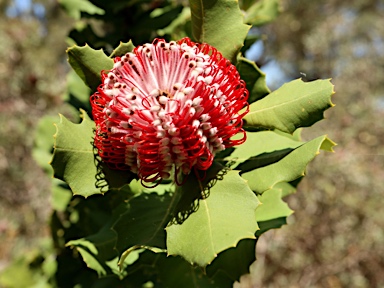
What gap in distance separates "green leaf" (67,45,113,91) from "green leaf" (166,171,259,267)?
53 centimetres

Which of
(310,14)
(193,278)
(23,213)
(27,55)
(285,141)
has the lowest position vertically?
(310,14)

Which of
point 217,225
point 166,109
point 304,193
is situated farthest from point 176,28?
point 304,193

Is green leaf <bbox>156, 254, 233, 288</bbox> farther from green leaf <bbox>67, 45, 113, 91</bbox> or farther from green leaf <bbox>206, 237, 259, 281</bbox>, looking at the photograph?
green leaf <bbox>67, 45, 113, 91</bbox>

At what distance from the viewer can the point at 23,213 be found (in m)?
6.45

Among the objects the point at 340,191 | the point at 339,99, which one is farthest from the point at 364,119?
the point at 340,191

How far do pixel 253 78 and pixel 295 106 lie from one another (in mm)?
290

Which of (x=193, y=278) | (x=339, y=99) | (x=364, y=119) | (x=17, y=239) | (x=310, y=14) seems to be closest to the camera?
(x=193, y=278)

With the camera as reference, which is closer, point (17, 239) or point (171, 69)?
point (171, 69)

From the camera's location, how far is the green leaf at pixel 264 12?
6.70ft

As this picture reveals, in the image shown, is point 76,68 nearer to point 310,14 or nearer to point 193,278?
point 193,278

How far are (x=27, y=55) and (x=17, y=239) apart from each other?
317 centimetres

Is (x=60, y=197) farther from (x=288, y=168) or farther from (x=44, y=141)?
(x=288, y=168)

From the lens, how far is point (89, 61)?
1.31 metres

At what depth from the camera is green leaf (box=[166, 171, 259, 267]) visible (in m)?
1.02
